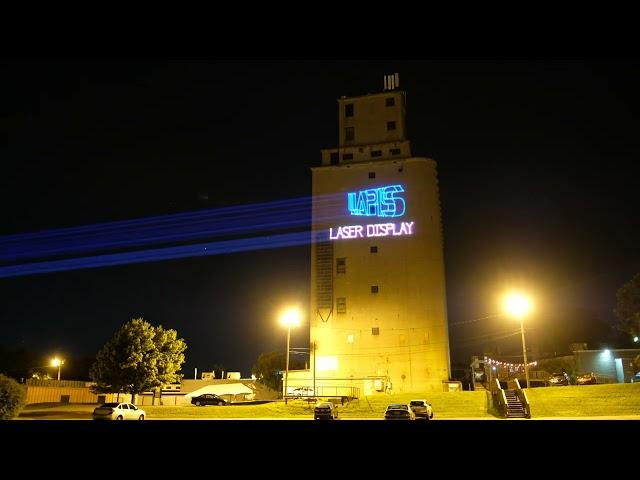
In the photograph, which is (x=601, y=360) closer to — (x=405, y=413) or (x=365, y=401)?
(x=365, y=401)

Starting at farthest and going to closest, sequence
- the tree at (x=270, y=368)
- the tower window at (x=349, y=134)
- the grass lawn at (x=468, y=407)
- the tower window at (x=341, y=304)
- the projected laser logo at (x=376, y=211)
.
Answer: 1. the tree at (x=270, y=368)
2. the tower window at (x=349, y=134)
3. the projected laser logo at (x=376, y=211)
4. the tower window at (x=341, y=304)
5. the grass lawn at (x=468, y=407)

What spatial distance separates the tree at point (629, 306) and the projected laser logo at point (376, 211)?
21.4 meters

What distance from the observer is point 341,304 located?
55500 millimetres

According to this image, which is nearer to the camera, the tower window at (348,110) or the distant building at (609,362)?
the distant building at (609,362)

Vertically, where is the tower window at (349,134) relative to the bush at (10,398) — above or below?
above

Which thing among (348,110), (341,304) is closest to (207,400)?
(341,304)

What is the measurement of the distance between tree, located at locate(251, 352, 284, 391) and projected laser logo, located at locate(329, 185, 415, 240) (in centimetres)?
2825

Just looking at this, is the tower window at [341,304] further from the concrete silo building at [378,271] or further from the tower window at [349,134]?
the tower window at [349,134]

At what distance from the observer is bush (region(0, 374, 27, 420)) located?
28.2 metres

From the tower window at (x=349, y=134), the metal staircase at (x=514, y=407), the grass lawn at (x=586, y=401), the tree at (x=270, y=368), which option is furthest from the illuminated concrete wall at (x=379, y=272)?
the tree at (x=270, y=368)

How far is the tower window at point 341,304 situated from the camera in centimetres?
5528

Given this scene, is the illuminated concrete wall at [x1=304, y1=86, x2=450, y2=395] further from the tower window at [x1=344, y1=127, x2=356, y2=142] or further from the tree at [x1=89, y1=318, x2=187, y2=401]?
the tree at [x1=89, y1=318, x2=187, y2=401]

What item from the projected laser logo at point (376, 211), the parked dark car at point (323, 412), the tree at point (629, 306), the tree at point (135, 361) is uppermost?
the projected laser logo at point (376, 211)
